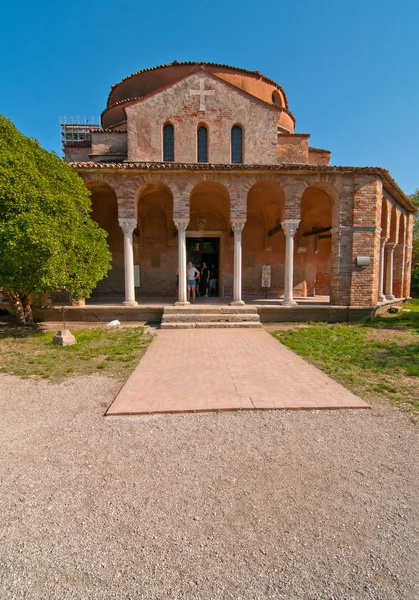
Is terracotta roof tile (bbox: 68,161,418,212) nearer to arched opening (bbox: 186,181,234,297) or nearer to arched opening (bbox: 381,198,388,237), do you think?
arched opening (bbox: 381,198,388,237)

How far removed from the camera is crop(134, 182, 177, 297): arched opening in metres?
15.0

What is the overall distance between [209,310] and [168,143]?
7.81 metres

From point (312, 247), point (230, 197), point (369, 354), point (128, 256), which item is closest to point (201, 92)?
point (230, 197)

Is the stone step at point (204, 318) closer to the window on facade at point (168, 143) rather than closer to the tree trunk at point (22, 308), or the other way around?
the tree trunk at point (22, 308)

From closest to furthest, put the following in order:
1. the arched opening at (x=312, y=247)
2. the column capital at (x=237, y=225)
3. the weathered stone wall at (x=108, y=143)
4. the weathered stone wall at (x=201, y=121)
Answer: the column capital at (x=237, y=225) < the weathered stone wall at (x=201, y=121) < the weathered stone wall at (x=108, y=143) < the arched opening at (x=312, y=247)

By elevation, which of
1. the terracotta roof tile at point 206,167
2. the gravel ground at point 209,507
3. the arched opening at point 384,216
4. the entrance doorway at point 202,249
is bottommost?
the gravel ground at point 209,507

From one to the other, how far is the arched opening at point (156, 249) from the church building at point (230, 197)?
52mm

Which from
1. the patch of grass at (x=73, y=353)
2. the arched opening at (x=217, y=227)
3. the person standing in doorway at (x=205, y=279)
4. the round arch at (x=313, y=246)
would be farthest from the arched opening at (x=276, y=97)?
the patch of grass at (x=73, y=353)

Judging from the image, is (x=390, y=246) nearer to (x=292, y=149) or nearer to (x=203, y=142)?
(x=292, y=149)

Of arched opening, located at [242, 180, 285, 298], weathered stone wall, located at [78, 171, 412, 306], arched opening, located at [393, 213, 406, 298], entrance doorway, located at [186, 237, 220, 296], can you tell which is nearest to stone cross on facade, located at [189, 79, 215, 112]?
weathered stone wall, located at [78, 171, 412, 306]

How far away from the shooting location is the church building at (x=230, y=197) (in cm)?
1091

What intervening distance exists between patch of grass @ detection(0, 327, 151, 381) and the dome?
12138 mm

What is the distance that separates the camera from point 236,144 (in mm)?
13125

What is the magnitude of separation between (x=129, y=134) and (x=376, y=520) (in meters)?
14.1
